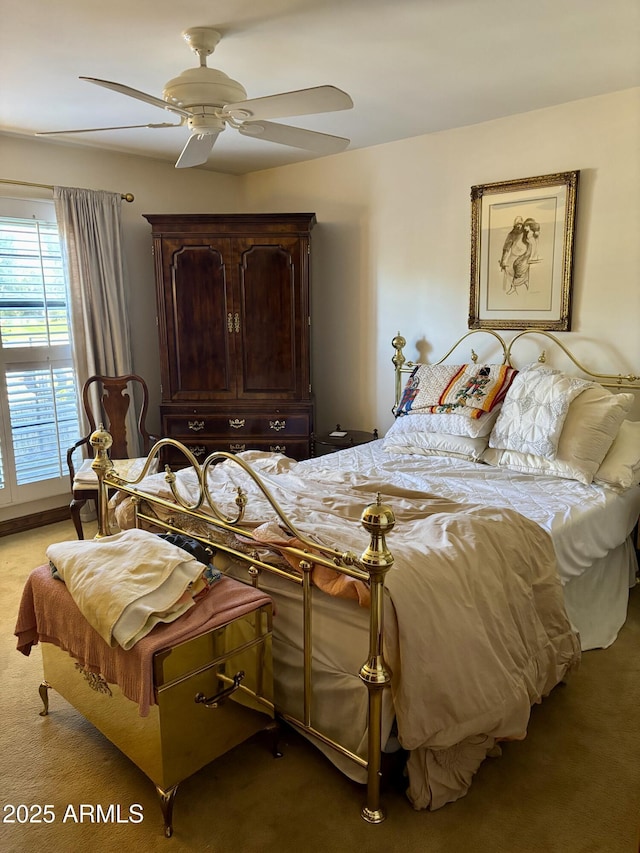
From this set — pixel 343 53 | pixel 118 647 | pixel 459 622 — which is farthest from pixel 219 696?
pixel 343 53

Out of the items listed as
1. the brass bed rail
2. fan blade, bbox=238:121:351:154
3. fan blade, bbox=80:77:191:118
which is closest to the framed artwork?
fan blade, bbox=238:121:351:154

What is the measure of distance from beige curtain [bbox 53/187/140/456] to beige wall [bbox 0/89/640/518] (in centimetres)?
18

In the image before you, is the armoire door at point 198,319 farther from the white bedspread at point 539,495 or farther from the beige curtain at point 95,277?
the white bedspread at point 539,495

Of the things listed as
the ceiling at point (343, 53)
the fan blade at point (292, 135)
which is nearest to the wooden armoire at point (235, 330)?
the ceiling at point (343, 53)

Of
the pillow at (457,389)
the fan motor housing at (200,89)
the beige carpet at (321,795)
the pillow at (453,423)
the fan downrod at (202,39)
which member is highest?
the fan downrod at (202,39)

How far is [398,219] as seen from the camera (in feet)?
13.7

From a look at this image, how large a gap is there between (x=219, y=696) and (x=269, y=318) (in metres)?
2.94

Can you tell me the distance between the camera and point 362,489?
2594mm

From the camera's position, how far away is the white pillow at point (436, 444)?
3293 mm

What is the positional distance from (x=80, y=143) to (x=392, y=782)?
411cm

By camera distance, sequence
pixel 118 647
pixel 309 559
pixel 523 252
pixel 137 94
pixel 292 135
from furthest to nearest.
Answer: pixel 523 252 < pixel 292 135 < pixel 137 94 < pixel 309 559 < pixel 118 647

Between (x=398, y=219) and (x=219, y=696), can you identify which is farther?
(x=398, y=219)

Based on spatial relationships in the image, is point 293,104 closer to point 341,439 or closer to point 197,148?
point 197,148

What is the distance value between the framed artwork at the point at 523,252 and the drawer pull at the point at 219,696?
104 inches
